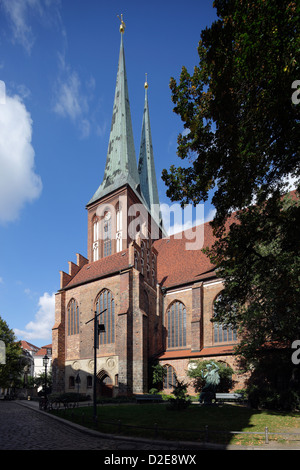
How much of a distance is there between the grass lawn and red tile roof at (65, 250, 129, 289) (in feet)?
51.8

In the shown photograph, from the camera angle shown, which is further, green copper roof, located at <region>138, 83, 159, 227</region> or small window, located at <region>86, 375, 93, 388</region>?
green copper roof, located at <region>138, 83, 159, 227</region>

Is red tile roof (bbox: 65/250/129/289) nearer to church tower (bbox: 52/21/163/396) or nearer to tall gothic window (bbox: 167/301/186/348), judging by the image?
church tower (bbox: 52/21/163/396)

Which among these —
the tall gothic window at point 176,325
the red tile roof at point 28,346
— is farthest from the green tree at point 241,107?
the red tile roof at point 28,346

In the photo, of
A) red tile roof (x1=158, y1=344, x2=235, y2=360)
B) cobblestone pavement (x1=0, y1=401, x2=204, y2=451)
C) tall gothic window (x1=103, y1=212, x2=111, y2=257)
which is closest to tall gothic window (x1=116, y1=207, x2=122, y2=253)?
tall gothic window (x1=103, y1=212, x2=111, y2=257)

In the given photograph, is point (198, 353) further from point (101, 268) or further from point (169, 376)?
point (101, 268)

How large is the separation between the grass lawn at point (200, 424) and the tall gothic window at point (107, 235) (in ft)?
73.1

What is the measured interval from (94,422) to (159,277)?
2230 centimetres

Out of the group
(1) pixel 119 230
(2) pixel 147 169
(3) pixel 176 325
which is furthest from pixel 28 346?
(3) pixel 176 325

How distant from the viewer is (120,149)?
139ft

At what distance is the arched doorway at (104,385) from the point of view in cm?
2958

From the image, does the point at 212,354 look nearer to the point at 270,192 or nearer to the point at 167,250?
the point at 167,250

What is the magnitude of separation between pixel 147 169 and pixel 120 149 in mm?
9462

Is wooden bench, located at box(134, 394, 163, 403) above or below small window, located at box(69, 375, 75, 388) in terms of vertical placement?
above

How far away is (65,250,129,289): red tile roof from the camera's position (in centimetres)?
3184
